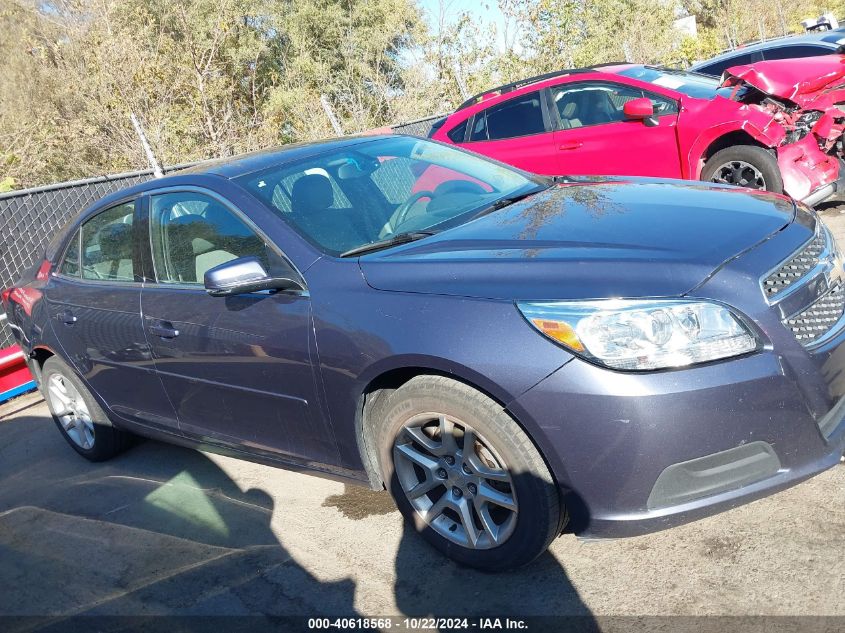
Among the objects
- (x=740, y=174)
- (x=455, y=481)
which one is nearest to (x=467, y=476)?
(x=455, y=481)

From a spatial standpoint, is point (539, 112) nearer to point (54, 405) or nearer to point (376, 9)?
point (54, 405)

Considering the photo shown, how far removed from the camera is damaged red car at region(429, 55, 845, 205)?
651 centimetres

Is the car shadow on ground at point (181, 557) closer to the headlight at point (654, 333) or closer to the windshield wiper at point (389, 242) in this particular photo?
the headlight at point (654, 333)

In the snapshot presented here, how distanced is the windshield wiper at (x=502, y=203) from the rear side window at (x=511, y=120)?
173 inches

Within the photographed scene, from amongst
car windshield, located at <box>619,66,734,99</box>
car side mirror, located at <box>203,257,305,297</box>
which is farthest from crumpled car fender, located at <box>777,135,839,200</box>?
car side mirror, located at <box>203,257,305,297</box>

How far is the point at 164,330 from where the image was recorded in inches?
151

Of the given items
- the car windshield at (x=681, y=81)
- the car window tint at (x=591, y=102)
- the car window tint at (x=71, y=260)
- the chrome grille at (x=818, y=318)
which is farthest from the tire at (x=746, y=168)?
the car window tint at (x=71, y=260)

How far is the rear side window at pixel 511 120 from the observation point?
812 centimetres

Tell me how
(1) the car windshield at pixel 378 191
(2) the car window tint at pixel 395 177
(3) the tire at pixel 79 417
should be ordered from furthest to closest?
(3) the tire at pixel 79 417 < (2) the car window tint at pixel 395 177 < (1) the car windshield at pixel 378 191

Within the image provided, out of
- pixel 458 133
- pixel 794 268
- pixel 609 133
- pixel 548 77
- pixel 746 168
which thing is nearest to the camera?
pixel 794 268

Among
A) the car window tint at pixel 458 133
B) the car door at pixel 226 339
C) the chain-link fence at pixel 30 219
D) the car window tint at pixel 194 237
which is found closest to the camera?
the car door at pixel 226 339

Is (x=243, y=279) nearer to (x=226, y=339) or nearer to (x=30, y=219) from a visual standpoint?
(x=226, y=339)

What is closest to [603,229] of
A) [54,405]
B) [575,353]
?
[575,353]

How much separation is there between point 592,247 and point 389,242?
89cm
